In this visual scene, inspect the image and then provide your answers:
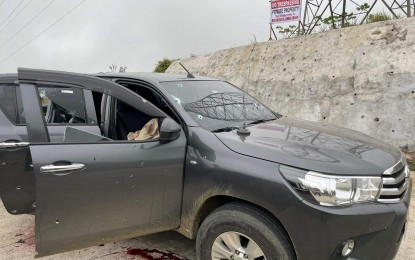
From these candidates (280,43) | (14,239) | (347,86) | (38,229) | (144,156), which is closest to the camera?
(38,229)

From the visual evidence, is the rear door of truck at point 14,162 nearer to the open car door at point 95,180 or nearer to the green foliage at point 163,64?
the open car door at point 95,180

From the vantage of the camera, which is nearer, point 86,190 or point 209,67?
point 86,190

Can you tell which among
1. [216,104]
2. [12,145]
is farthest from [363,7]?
[12,145]

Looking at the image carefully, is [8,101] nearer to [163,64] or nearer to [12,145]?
[12,145]

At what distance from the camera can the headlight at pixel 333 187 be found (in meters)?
2.09

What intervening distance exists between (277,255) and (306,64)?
7177 millimetres

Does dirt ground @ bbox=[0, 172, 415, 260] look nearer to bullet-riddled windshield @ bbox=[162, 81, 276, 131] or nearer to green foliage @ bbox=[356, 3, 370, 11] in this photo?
bullet-riddled windshield @ bbox=[162, 81, 276, 131]

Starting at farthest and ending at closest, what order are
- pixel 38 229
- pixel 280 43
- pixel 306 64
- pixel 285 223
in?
1. pixel 280 43
2. pixel 306 64
3. pixel 38 229
4. pixel 285 223

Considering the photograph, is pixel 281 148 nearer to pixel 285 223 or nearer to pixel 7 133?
pixel 285 223

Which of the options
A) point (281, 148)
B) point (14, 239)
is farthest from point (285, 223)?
point (14, 239)

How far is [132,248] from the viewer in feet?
10.8

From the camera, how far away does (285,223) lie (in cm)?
217

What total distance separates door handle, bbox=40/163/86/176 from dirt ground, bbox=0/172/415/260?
3.82 feet

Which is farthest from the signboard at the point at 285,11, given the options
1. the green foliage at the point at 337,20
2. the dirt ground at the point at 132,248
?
the dirt ground at the point at 132,248
